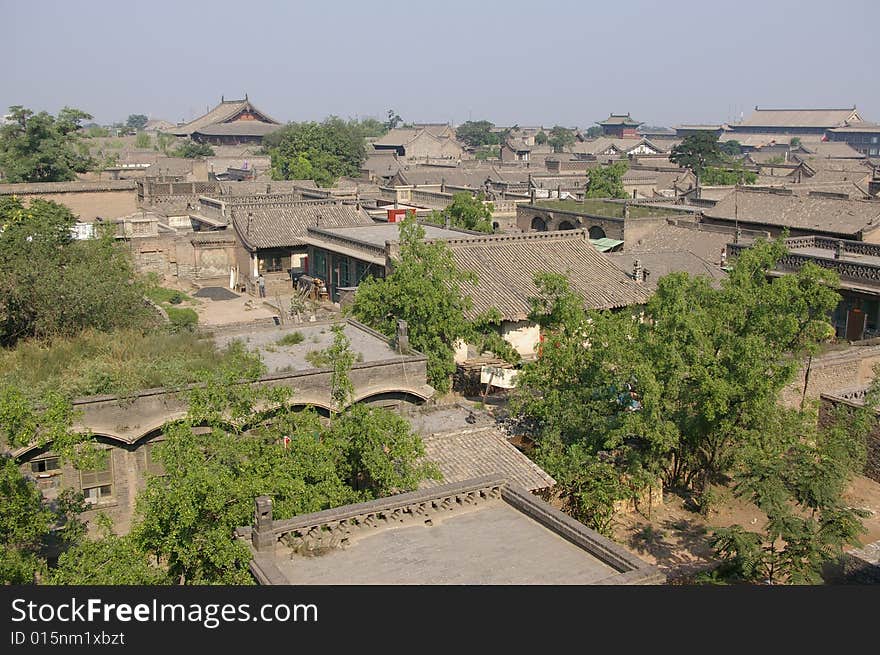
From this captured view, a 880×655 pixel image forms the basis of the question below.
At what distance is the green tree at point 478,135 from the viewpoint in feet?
411

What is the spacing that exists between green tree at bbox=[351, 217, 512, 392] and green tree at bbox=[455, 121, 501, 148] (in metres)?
108

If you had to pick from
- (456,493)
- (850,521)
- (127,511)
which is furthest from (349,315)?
(850,521)

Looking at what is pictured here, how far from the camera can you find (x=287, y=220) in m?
34.8

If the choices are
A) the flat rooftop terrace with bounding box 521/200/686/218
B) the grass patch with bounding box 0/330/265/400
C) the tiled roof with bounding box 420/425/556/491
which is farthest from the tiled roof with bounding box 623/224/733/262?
the grass patch with bounding box 0/330/265/400

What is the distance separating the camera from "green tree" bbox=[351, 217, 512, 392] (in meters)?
18.6

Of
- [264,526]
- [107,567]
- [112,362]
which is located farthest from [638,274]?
[107,567]

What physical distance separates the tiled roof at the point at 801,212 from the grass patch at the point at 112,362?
21746 millimetres

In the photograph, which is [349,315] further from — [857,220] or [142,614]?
[857,220]

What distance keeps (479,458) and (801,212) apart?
22264 millimetres

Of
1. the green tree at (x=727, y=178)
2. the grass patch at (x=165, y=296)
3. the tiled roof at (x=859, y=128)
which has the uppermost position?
the tiled roof at (x=859, y=128)

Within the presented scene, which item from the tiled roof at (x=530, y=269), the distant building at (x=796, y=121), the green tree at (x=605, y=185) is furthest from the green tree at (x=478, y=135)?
the tiled roof at (x=530, y=269)

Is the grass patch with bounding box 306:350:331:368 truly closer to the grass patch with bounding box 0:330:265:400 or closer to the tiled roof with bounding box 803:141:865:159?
the grass patch with bounding box 0:330:265:400

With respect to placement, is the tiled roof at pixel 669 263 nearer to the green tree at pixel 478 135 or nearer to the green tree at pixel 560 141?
the green tree at pixel 560 141

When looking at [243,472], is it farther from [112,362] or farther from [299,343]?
[299,343]
